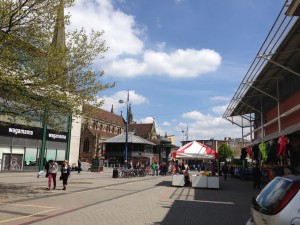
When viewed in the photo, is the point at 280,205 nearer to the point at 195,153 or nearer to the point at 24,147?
the point at 195,153

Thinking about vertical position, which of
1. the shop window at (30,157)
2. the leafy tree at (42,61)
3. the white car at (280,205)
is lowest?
the white car at (280,205)

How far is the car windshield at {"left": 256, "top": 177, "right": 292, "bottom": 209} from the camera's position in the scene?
4.43m

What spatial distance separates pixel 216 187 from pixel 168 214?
451 inches

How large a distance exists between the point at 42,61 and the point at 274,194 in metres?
11.4

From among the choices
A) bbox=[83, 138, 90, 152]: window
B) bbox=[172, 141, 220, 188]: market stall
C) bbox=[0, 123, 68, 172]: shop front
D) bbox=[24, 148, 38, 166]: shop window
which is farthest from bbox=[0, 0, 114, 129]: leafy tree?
bbox=[83, 138, 90, 152]: window

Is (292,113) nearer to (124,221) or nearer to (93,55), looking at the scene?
(93,55)

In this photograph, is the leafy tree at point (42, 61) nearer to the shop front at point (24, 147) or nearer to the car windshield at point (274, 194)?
the car windshield at point (274, 194)

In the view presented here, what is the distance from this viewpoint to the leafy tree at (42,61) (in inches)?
501

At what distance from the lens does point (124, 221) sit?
30.9 feet

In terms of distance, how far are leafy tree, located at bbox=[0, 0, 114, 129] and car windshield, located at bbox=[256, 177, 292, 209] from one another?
32.5ft

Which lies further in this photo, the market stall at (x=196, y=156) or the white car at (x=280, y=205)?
the market stall at (x=196, y=156)

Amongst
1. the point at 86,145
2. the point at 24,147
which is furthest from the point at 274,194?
the point at 86,145

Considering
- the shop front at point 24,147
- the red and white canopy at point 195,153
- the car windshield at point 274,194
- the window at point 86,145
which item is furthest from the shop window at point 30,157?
the window at point 86,145

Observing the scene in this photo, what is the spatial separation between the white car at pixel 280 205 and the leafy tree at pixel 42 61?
10010 mm
